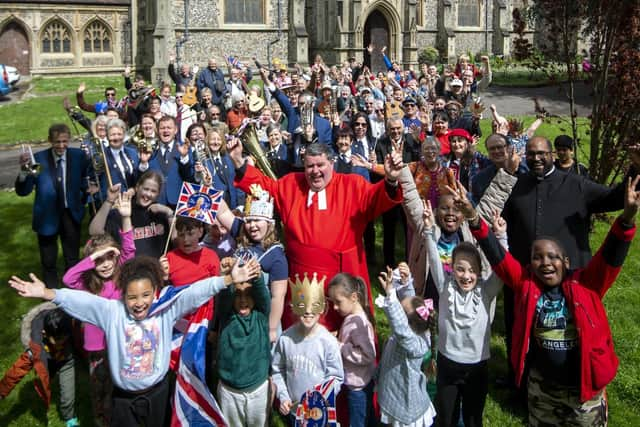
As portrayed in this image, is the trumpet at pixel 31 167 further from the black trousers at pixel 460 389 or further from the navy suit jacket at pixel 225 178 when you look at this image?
the black trousers at pixel 460 389

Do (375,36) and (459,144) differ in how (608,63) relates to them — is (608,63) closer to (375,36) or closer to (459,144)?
(459,144)

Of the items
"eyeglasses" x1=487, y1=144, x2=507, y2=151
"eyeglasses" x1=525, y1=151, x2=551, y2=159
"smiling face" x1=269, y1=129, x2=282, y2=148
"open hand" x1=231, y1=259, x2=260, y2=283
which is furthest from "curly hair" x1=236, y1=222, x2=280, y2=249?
"smiling face" x1=269, y1=129, x2=282, y2=148

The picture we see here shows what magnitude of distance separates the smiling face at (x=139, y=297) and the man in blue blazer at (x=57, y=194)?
3256mm

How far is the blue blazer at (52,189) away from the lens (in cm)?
641

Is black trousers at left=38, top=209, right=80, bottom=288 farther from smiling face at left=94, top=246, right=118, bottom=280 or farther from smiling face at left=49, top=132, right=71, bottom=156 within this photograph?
smiling face at left=94, top=246, right=118, bottom=280

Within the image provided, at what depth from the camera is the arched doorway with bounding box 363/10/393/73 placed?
32719 mm

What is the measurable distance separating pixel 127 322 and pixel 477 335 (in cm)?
232

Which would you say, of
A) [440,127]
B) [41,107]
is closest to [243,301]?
[440,127]

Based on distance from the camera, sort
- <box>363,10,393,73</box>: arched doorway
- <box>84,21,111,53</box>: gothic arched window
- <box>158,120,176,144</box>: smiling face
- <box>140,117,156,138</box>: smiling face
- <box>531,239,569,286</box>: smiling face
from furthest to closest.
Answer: <box>84,21,111,53</box>: gothic arched window, <box>363,10,393,73</box>: arched doorway, <box>140,117,156,138</box>: smiling face, <box>158,120,176,144</box>: smiling face, <box>531,239,569,286</box>: smiling face

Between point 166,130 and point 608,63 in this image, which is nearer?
point 166,130

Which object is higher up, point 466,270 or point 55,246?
point 466,270

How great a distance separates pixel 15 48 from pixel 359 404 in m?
34.2

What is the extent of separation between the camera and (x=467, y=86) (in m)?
11.5

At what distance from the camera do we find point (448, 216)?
4.59 m
